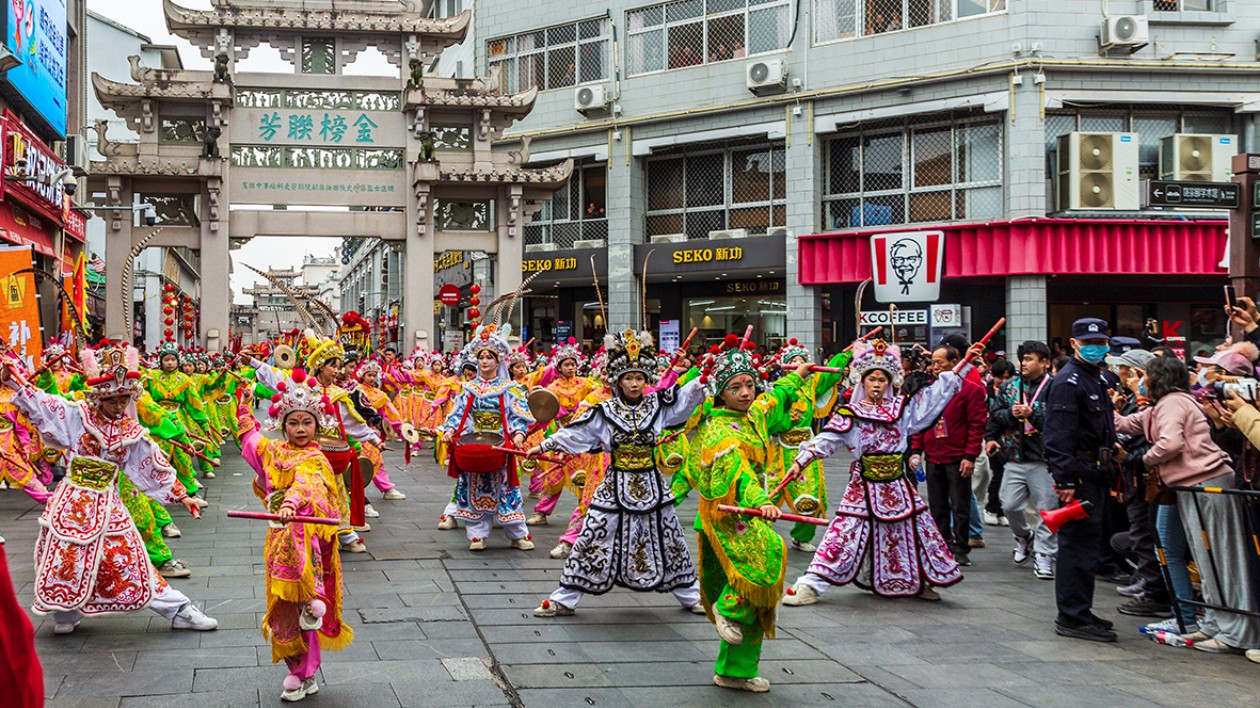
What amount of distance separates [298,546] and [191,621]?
1.62 m

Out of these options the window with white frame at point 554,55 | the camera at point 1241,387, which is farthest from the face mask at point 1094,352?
the window with white frame at point 554,55

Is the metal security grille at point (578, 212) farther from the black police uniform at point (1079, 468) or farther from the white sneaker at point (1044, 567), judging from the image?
the black police uniform at point (1079, 468)

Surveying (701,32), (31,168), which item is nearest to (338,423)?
(31,168)

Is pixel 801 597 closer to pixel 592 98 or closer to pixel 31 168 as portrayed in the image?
pixel 31 168

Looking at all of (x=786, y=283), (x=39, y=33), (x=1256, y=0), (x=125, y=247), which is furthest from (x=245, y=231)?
(x=1256, y=0)

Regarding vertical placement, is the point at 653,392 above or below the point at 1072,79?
below

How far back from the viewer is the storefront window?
25406mm

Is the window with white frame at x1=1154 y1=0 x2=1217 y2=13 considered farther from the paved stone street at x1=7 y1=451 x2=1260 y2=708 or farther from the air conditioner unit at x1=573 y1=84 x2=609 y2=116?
the paved stone street at x1=7 y1=451 x2=1260 y2=708

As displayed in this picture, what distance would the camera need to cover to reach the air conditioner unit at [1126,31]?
66.8 ft

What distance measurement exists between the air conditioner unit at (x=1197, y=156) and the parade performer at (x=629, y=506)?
1670 centimetres

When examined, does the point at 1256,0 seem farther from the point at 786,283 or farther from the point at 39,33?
the point at 39,33

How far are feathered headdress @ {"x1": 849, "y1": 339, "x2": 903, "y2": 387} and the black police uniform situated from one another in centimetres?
142

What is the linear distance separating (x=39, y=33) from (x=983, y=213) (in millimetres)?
19239

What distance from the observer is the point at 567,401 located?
1201 cm
